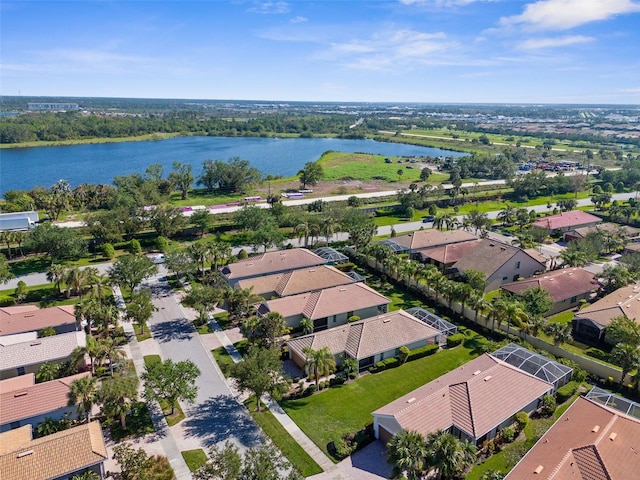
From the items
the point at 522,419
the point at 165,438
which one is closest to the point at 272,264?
the point at 165,438

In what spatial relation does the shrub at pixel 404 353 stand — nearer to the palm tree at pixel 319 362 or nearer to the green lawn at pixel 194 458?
the palm tree at pixel 319 362

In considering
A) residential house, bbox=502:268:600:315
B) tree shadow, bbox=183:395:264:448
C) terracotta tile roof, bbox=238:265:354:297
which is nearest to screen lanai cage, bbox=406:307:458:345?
terracotta tile roof, bbox=238:265:354:297

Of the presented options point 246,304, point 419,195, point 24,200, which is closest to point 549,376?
point 246,304

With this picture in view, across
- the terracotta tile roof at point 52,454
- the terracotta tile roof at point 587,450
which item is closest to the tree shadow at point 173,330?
the terracotta tile roof at point 52,454

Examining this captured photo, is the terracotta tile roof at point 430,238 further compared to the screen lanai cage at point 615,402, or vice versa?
the terracotta tile roof at point 430,238

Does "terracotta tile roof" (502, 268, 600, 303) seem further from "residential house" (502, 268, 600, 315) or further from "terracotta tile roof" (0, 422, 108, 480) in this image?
"terracotta tile roof" (0, 422, 108, 480)

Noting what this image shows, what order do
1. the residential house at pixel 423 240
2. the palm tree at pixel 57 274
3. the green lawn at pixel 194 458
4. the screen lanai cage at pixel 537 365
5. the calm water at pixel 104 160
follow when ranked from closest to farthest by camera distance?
the green lawn at pixel 194 458, the screen lanai cage at pixel 537 365, the palm tree at pixel 57 274, the residential house at pixel 423 240, the calm water at pixel 104 160

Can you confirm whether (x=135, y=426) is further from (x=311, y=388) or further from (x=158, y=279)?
(x=158, y=279)
